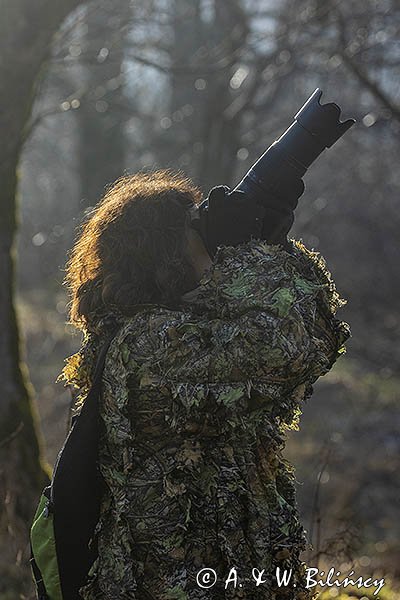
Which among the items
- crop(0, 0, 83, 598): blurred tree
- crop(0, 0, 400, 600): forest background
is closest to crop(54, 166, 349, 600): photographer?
crop(0, 0, 400, 600): forest background

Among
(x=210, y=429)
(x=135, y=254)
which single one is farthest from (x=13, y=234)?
(x=210, y=429)

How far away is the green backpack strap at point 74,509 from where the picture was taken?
2.53 m

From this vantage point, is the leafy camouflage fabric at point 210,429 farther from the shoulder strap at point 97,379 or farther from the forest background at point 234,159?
the forest background at point 234,159

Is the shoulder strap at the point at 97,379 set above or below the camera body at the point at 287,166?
below

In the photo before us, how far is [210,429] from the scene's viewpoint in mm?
2459

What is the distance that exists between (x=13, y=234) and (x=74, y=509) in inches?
116

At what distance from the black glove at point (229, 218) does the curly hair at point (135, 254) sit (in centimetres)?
9

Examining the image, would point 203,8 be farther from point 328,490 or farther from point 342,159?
point 328,490

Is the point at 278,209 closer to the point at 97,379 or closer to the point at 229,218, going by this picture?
the point at 229,218

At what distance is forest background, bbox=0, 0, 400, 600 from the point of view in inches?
198

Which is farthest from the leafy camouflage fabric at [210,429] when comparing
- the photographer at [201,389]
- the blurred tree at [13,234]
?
the blurred tree at [13,234]

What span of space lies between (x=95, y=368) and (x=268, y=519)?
684 millimetres

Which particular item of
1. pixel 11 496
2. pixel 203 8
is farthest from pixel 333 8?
pixel 11 496

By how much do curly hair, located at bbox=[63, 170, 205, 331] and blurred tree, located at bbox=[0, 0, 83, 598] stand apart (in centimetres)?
236
